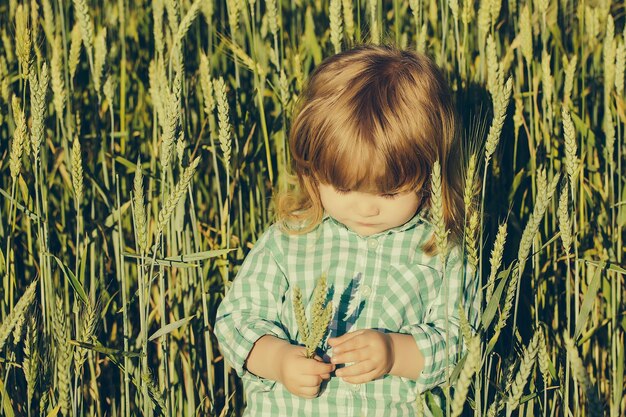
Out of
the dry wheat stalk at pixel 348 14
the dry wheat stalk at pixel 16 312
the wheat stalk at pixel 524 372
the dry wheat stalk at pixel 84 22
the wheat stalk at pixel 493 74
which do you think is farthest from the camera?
the dry wheat stalk at pixel 348 14

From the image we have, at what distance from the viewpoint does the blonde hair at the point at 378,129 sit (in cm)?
147

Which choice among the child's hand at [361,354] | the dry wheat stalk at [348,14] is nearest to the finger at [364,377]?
the child's hand at [361,354]

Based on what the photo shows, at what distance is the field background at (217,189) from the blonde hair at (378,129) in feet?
0.30

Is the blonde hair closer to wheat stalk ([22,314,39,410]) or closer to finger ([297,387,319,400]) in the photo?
finger ([297,387,319,400])

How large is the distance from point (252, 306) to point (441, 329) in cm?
39

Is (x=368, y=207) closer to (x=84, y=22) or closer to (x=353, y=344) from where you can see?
(x=353, y=344)

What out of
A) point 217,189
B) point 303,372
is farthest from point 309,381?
point 217,189

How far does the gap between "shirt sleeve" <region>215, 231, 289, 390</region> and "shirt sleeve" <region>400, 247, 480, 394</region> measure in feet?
0.89

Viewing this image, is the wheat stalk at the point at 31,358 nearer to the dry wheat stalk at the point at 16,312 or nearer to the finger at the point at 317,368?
the dry wheat stalk at the point at 16,312

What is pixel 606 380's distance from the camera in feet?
6.38

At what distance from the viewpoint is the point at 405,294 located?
1640 millimetres

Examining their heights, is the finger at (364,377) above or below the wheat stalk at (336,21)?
below

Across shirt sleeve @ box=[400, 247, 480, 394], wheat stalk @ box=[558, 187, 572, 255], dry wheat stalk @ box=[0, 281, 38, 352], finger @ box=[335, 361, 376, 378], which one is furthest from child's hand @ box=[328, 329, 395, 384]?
dry wheat stalk @ box=[0, 281, 38, 352]

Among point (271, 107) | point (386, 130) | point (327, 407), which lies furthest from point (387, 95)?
point (271, 107)
